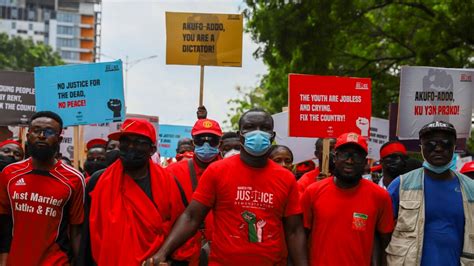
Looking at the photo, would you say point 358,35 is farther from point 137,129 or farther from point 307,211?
point 137,129

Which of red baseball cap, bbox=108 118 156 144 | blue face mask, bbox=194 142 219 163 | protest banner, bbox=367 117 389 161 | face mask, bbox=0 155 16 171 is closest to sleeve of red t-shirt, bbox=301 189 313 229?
red baseball cap, bbox=108 118 156 144

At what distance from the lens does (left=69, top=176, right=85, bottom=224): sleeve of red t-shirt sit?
254 inches

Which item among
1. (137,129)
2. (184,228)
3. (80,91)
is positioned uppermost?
(80,91)

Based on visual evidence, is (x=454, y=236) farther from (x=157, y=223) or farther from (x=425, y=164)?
(x=157, y=223)

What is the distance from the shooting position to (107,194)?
20.1ft

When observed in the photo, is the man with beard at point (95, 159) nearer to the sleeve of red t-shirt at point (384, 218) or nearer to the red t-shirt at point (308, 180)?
the red t-shirt at point (308, 180)

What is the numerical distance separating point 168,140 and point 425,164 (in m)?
13.8

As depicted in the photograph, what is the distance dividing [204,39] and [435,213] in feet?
21.8

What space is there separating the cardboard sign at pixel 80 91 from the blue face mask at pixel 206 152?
3.64 m

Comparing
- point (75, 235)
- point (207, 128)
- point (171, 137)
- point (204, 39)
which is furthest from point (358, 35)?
point (75, 235)

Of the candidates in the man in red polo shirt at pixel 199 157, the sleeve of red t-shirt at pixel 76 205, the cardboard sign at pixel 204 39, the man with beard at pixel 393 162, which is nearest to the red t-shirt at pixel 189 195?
the man in red polo shirt at pixel 199 157

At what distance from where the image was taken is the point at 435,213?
6352 millimetres

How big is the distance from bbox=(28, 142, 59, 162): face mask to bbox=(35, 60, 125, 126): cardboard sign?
461 cm

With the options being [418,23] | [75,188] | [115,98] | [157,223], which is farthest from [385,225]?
[418,23]
